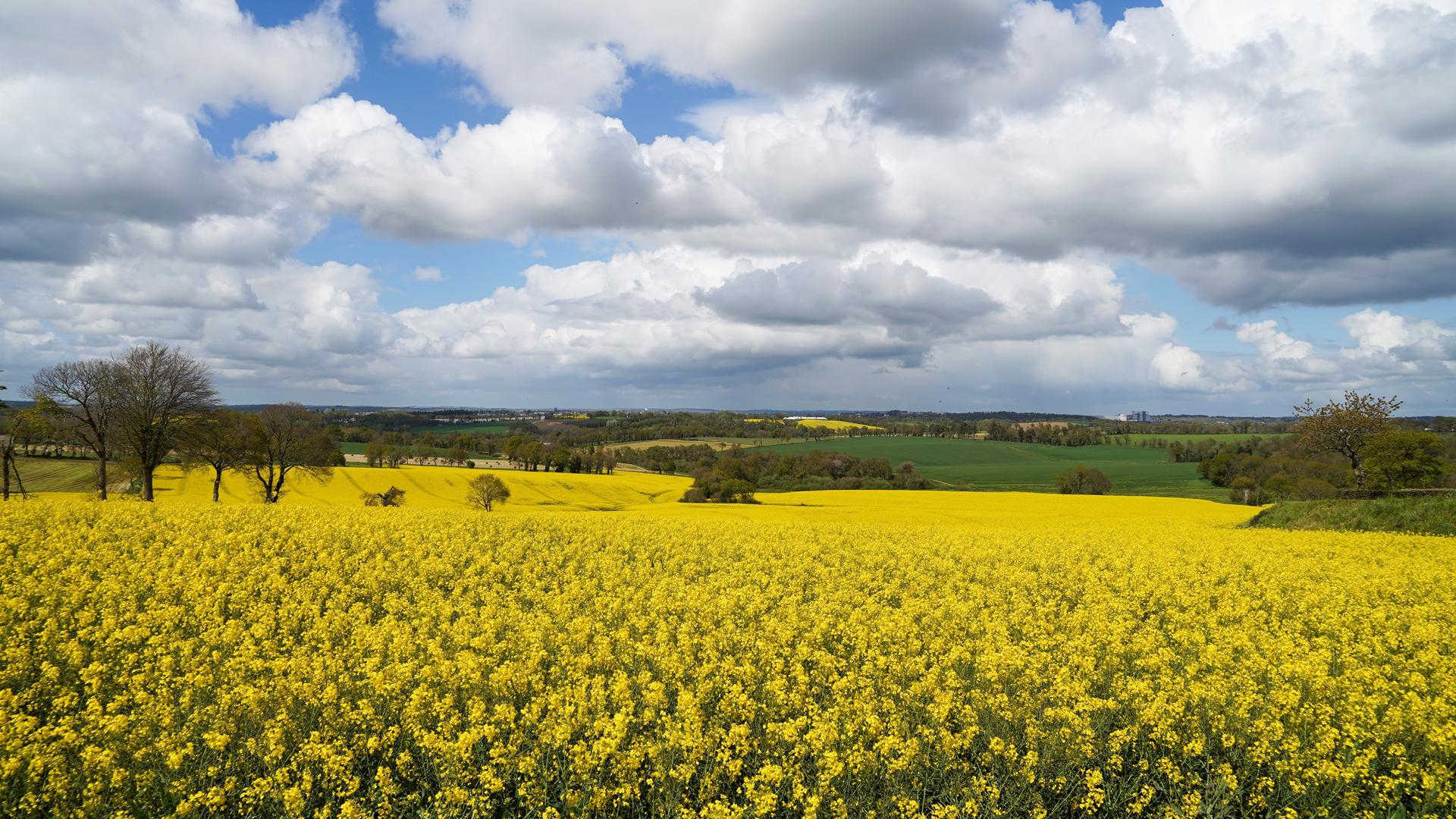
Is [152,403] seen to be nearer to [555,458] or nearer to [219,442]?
[219,442]

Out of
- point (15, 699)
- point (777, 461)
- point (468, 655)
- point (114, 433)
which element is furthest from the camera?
point (777, 461)

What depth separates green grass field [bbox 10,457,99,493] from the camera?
1672 inches

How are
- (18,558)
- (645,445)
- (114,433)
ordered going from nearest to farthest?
1. (18,558)
2. (114,433)
3. (645,445)

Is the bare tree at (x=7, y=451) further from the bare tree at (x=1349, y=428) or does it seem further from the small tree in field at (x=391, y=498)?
the bare tree at (x=1349, y=428)

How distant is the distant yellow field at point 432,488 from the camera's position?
46.3 m

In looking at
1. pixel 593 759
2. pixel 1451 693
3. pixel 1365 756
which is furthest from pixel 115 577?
pixel 1451 693

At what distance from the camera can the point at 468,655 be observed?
744 cm

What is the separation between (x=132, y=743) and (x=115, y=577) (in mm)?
7460

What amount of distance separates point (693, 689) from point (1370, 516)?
3072 cm

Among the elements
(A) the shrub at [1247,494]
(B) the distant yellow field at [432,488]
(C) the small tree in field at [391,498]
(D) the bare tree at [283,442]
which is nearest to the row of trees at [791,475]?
(B) the distant yellow field at [432,488]

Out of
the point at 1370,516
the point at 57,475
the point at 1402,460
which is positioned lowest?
the point at 57,475

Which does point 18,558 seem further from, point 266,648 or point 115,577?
point 266,648

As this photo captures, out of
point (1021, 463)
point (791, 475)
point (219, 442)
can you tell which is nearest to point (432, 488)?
point (219, 442)

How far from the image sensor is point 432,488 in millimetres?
50969
